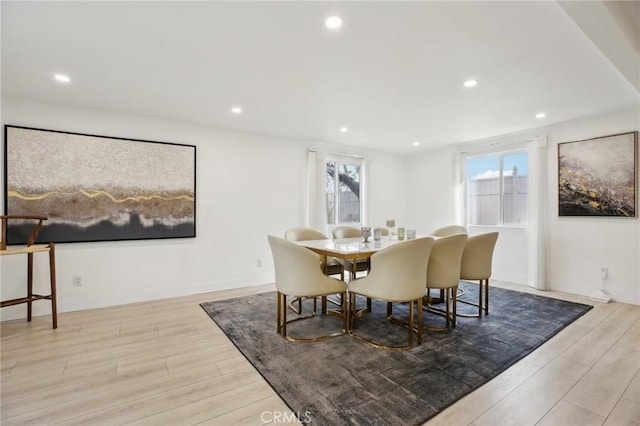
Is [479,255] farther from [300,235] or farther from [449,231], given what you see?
[300,235]

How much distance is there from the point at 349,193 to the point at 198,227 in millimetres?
2874

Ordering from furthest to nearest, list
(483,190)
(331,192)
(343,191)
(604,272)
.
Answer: (343,191) < (331,192) < (483,190) < (604,272)

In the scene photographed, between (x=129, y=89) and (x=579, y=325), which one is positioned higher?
(x=129, y=89)

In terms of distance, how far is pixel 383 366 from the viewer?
2182 mm

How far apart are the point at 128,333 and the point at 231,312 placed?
98 cm

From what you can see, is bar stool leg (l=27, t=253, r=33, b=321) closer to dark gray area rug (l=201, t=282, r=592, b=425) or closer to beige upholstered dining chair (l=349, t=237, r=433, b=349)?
dark gray area rug (l=201, t=282, r=592, b=425)

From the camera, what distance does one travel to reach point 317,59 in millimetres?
2340

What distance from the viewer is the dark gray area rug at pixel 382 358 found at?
175 centimetres

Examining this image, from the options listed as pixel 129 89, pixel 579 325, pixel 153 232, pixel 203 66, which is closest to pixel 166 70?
pixel 203 66

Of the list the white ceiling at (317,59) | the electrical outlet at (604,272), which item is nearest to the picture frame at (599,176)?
the white ceiling at (317,59)

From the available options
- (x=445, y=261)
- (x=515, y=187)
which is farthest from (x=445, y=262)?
(x=515, y=187)

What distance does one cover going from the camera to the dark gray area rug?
1753 mm

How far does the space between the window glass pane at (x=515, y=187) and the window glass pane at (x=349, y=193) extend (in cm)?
254

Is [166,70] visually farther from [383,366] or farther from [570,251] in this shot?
[570,251]
